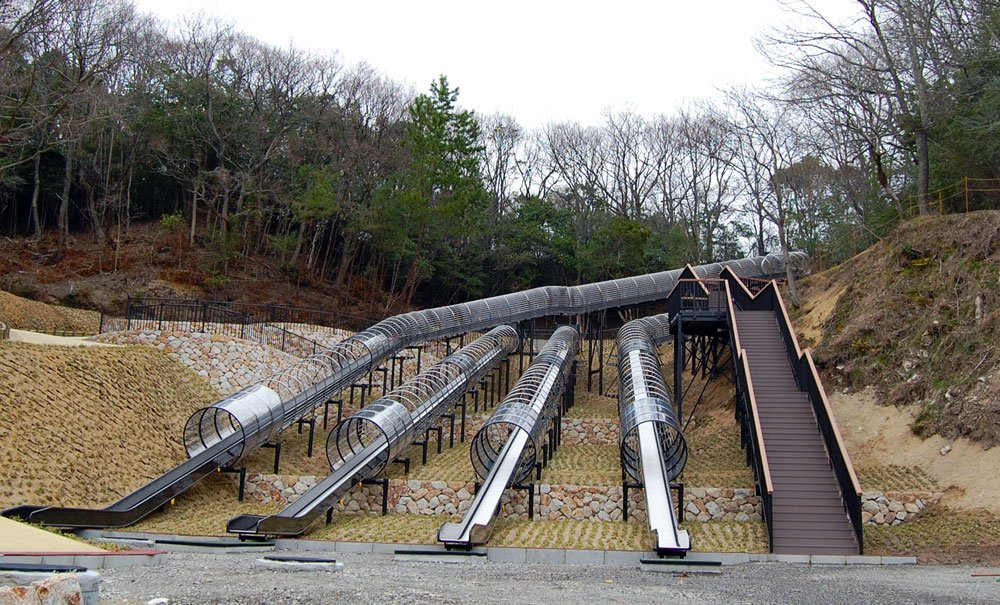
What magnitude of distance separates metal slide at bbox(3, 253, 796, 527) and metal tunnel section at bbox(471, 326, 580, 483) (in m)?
4.53

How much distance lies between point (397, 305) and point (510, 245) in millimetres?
7455

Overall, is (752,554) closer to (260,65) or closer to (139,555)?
(139,555)

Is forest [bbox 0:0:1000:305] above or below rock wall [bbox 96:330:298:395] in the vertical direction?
above

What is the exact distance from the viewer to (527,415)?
17.4 metres

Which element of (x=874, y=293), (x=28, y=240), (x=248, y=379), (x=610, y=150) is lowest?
(x=248, y=379)

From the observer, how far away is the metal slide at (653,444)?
12.8 meters

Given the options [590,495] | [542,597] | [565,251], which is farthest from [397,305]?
[542,597]

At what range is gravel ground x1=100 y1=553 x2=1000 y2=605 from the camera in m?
7.82

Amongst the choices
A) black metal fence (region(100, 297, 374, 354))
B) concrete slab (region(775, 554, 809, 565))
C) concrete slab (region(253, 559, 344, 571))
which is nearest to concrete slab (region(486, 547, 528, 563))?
concrete slab (region(253, 559, 344, 571))

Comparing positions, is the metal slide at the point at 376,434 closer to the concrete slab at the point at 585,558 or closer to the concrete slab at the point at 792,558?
the concrete slab at the point at 585,558

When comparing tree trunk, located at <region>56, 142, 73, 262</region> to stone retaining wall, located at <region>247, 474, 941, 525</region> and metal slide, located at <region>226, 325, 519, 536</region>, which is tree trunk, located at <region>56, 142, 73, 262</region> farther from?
stone retaining wall, located at <region>247, 474, 941, 525</region>

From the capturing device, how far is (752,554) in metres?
12.6

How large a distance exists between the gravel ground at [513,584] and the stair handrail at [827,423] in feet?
5.86

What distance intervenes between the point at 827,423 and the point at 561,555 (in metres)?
6.52
